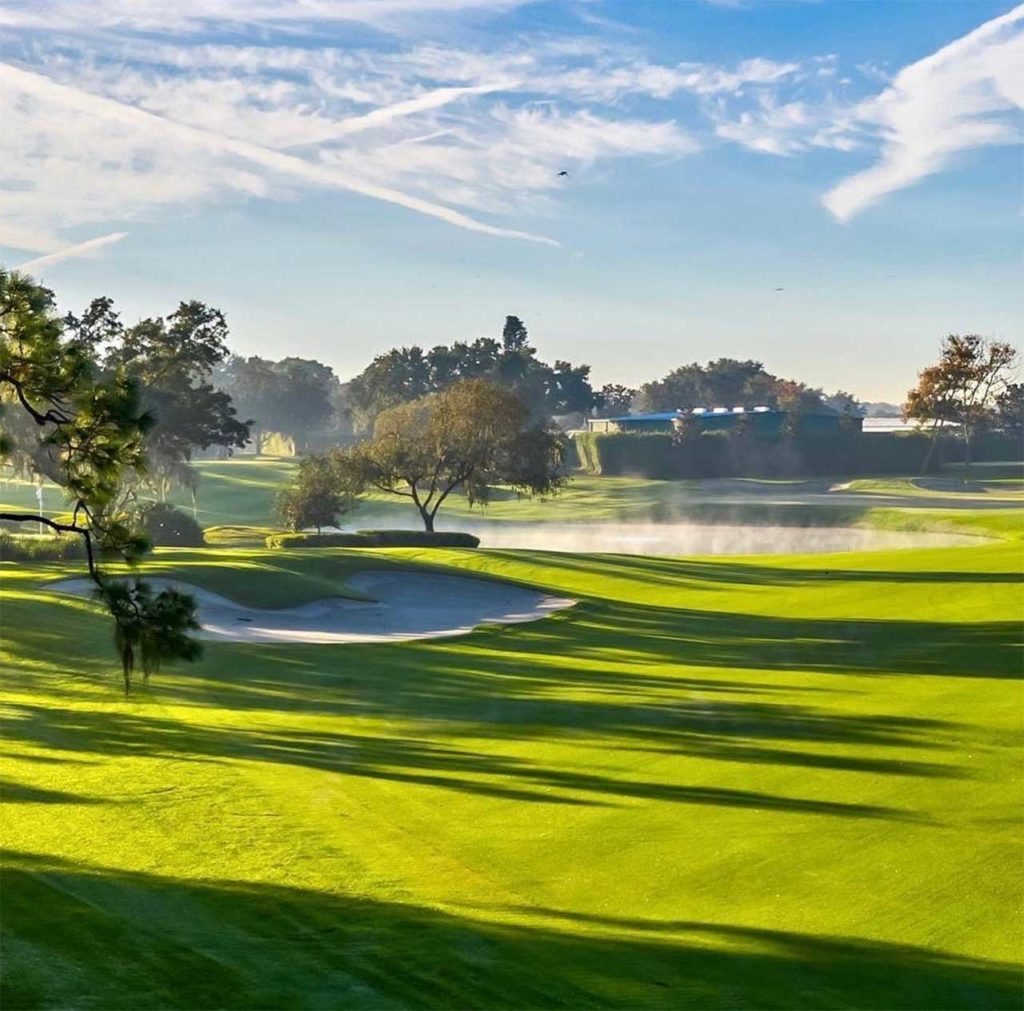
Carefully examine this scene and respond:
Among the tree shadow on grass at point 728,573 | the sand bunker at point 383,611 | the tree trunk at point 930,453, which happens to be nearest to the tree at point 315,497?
the tree shadow on grass at point 728,573

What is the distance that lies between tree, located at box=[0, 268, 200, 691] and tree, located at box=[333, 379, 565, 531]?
5550 cm

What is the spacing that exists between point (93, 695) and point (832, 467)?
402ft

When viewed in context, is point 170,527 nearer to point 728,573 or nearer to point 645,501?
point 728,573

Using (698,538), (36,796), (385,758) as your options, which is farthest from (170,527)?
(36,796)

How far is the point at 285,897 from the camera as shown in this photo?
12.3m

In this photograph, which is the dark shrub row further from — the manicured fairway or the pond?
the manicured fairway

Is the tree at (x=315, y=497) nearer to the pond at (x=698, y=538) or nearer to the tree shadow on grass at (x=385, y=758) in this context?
the pond at (x=698, y=538)

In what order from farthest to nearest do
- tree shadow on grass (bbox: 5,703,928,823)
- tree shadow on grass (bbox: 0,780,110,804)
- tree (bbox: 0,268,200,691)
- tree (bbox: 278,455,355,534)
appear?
tree (bbox: 278,455,355,534)
tree shadow on grass (bbox: 5,703,928,823)
tree shadow on grass (bbox: 0,780,110,804)
tree (bbox: 0,268,200,691)

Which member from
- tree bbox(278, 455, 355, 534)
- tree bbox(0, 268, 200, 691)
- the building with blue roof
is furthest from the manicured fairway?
the building with blue roof

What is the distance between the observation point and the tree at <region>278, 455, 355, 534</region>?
71000 millimetres

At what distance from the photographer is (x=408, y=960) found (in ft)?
35.6

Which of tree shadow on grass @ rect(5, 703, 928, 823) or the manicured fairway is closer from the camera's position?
the manicured fairway

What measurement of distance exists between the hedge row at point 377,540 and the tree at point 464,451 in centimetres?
680

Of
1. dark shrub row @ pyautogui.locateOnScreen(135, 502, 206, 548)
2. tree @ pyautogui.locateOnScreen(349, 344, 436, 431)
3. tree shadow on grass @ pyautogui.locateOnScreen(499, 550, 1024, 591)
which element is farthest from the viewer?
tree @ pyautogui.locateOnScreen(349, 344, 436, 431)
